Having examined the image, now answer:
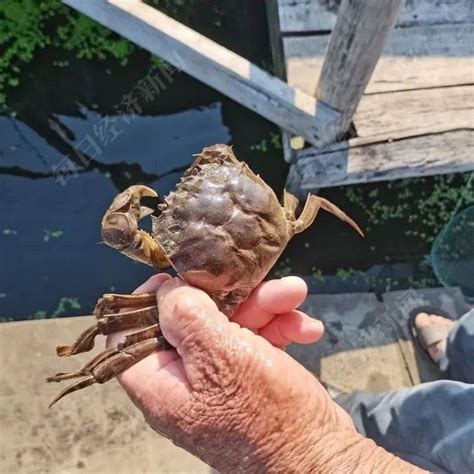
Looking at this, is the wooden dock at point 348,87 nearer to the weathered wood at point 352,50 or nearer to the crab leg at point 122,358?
the weathered wood at point 352,50

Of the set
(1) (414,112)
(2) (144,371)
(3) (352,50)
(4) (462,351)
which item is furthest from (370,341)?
(2) (144,371)

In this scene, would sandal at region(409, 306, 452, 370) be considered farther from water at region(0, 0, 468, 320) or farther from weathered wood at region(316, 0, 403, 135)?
weathered wood at region(316, 0, 403, 135)

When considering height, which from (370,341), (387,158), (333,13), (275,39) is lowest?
(370,341)

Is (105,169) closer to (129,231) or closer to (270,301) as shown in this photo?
(129,231)

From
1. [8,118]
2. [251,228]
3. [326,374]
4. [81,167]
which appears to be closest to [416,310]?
[326,374]

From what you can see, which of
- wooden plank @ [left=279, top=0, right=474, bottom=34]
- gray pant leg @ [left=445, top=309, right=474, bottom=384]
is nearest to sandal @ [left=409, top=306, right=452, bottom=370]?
gray pant leg @ [left=445, top=309, right=474, bottom=384]

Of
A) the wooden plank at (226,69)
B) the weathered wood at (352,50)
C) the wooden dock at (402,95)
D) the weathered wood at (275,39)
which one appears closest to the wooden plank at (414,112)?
the wooden dock at (402,95)
